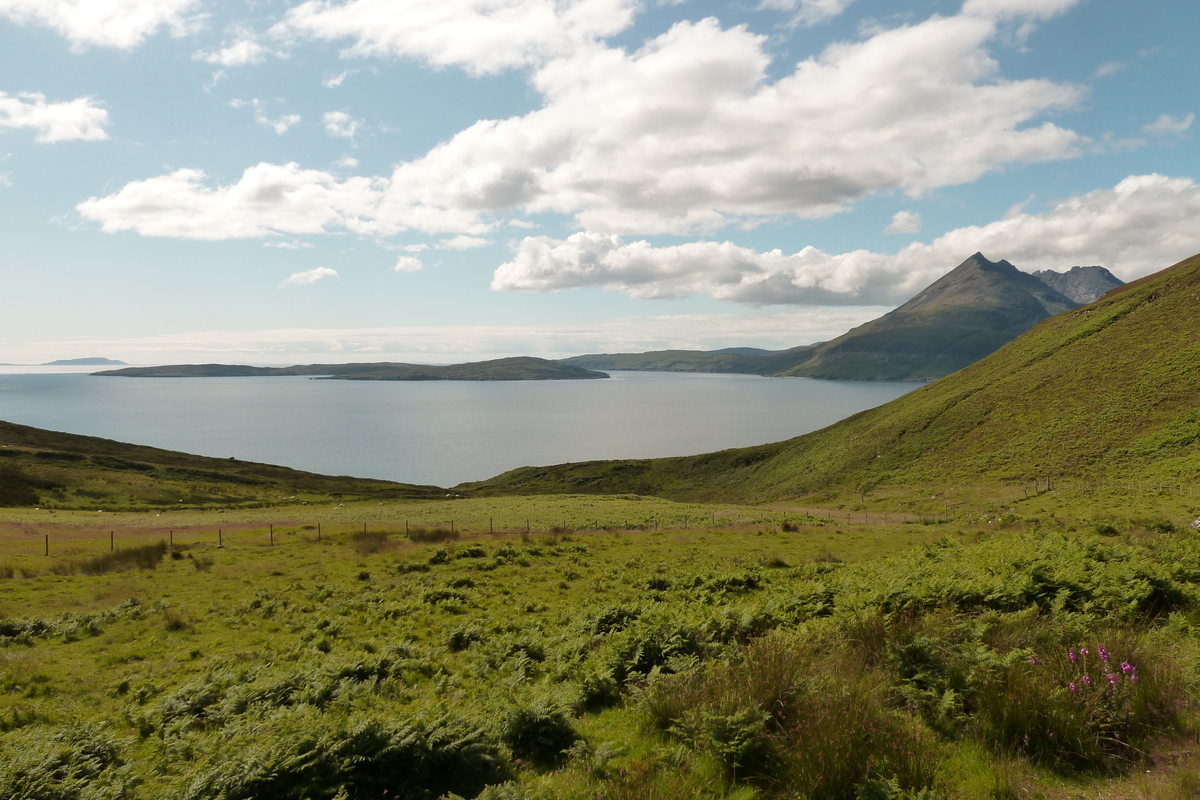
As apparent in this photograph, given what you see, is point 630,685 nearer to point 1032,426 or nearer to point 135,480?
point 1032,426

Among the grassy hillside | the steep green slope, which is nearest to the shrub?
the steep green slope

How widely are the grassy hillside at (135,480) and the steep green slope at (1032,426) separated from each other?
30123 millimetres

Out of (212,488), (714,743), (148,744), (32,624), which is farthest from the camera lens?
(212,488)

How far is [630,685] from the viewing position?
8.76 meters

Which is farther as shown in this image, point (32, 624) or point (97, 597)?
point (97, 597)

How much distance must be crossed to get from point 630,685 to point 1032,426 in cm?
7727

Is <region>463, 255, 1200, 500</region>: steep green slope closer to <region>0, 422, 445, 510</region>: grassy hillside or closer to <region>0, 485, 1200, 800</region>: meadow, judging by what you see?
<region>0, 422, 445, 510</region>: grassy hillside

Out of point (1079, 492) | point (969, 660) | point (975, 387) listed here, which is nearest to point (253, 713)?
point (969, 660)

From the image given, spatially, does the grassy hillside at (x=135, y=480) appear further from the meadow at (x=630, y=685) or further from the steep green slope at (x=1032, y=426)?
the meadow at (x=630, y=685)

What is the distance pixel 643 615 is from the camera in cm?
1340

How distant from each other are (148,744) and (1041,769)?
12257 mm

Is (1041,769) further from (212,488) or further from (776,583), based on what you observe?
(212,488)

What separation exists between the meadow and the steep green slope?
1791 inches

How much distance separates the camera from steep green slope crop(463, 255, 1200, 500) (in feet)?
182
